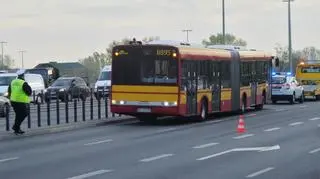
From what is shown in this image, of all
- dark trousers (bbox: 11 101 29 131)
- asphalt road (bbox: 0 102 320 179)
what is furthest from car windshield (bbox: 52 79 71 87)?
dark trousers (bbox: 11 101 29 131)

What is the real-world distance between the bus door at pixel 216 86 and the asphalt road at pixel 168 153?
3.67 m

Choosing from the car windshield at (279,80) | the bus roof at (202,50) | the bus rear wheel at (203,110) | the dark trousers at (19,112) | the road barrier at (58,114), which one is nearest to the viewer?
the dark trousers at (19,112)

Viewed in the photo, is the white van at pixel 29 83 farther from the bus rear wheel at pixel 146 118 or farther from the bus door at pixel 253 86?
the bus door at pixel 253 86

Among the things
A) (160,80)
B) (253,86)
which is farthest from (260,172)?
(253,86)

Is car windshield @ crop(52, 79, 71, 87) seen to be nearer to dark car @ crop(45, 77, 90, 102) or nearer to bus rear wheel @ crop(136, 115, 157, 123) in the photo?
dark car @ crop(45, 77, 90, 102)

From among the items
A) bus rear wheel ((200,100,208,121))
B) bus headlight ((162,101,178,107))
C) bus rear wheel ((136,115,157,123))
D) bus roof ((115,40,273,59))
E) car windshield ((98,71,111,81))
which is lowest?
bus rear wheel ((136,115,157,123))

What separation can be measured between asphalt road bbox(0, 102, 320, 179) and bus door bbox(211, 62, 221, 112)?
12.0ft

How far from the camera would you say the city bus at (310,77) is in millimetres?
51125

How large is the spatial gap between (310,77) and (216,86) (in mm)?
24908

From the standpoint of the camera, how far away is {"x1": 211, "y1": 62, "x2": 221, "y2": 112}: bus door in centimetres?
2830

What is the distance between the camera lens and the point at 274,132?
71.5ft

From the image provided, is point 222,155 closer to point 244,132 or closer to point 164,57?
point 244,132

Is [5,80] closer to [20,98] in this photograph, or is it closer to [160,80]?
[160,80]

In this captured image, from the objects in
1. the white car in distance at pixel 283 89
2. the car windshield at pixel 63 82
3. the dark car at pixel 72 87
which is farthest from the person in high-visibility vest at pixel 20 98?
the car windshield at pixel 63 82
